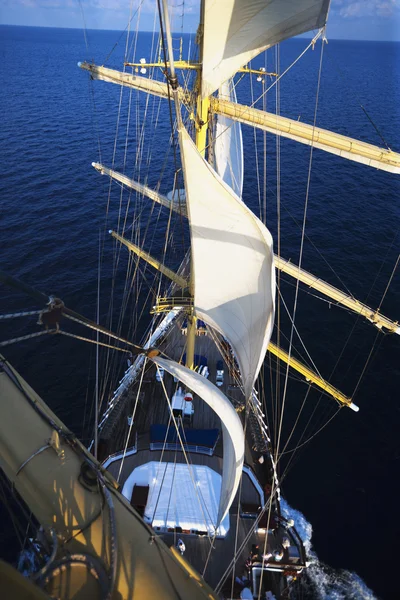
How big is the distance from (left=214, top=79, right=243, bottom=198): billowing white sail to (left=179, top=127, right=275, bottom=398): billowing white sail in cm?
988

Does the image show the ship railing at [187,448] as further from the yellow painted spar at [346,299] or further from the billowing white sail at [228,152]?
the billowing white sail at [228,152]

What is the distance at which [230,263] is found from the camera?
36.4ft

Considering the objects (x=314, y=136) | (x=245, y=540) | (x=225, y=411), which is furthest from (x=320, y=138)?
(x=245, y=540)

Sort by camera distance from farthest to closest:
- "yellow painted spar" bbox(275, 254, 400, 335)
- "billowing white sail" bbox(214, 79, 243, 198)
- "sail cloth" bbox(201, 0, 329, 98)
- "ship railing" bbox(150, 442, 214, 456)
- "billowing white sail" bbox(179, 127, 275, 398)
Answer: "billowing white sail" bbox(214, 79, 243, 198) → "yellow painted spar" bbox(275, 254, 400, 335) → "ship railing" bbox(150, 442, 214, 456) → "sail cloth" bbox(201, 0, 329, 98) → "billowing white sail" bbox(179, 127, 275, 398)

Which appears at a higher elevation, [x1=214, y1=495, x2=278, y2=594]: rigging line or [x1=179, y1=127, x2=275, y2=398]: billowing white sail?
[x1=179, y1=127, x2=275, y2=398]: billowing white sail

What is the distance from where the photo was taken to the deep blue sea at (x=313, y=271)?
18484 millimetres

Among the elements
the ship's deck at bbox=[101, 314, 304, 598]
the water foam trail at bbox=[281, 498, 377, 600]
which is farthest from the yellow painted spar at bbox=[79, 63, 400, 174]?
the water foam trail at bbox=[281, 498, 377, 600]

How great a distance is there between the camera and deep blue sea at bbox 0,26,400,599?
1848cm

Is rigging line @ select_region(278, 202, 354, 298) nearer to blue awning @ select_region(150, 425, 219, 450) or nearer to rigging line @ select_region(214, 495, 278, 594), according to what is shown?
blue awning @ select_region(150, 425, 219, 450)

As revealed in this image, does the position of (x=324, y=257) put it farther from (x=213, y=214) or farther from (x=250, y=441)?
(x=213, y=214)

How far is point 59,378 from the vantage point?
77.8ft

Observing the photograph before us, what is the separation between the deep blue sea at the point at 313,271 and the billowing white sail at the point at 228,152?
38.7 feet

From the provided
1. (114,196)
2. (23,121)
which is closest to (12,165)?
(114,196)

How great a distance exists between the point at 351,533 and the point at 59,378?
1797 centimetres
